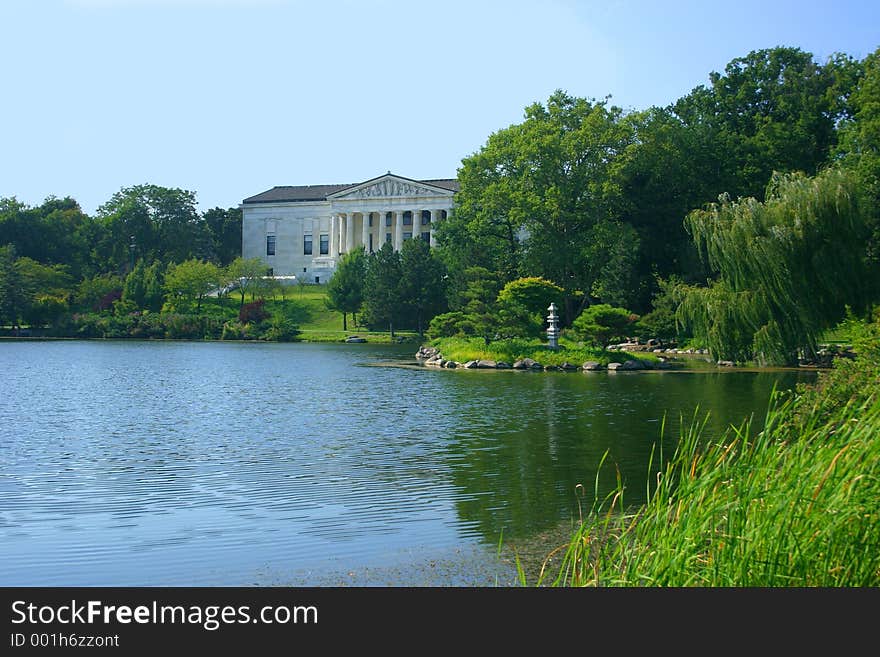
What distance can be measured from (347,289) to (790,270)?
42.3 metres

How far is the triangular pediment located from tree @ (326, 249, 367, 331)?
24.6m

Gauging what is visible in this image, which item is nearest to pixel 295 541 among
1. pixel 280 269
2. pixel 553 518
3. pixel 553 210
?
pixel 553 518

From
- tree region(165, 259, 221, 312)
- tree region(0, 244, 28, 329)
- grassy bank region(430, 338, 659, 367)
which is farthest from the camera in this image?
tree region(165, 259, 221, 312)

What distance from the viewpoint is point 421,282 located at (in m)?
59.0

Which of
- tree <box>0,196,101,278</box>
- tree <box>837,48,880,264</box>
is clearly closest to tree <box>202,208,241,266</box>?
tree <box>0,196,101,278</box>

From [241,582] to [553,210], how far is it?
41.2 meters

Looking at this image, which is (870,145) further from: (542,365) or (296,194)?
(296,194)

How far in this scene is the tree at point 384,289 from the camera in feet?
194

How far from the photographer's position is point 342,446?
605 inches

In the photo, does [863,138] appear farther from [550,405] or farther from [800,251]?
[550,405]

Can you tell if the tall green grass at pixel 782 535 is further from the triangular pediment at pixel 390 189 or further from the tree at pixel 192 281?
the triangular pediment at pixel 390 189

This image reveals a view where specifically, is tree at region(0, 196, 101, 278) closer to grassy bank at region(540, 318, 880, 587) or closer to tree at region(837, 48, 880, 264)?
tree at region(837, 48, 880, 264)

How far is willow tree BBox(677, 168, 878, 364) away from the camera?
81.4 feet

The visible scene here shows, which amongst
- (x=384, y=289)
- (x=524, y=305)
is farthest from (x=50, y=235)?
(x=524, y=305)
